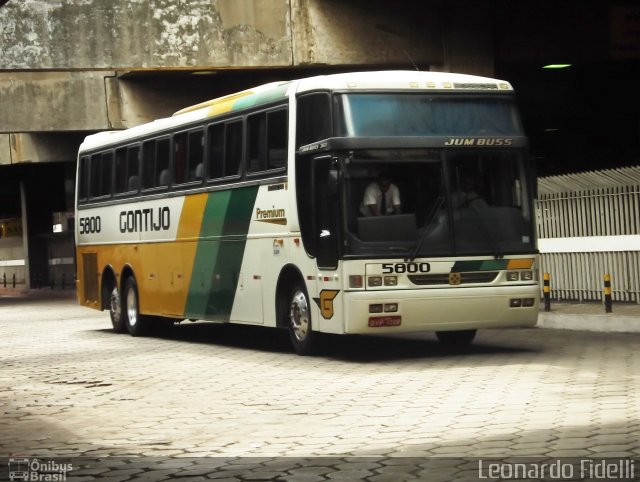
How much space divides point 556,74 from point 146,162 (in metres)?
14.8

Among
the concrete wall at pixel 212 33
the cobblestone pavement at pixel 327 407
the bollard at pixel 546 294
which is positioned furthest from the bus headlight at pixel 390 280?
the concrete wall at pixel 212 33

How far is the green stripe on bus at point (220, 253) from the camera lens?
18.7 m

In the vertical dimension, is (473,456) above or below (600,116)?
below

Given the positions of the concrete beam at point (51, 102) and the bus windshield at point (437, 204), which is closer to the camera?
the bus windshield at point (437, 204)

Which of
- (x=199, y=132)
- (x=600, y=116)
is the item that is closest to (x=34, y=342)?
(x=199, y=132)

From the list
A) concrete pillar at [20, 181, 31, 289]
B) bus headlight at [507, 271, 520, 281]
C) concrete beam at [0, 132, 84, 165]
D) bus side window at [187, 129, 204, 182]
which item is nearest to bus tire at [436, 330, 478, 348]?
bus headlight at [507, 271, 520, 281]

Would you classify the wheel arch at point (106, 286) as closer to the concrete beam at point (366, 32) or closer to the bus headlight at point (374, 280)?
the concrete beam at point (366, 32)

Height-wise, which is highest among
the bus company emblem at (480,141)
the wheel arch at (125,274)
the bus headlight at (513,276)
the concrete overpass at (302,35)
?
the concrete overpass at (302,35)

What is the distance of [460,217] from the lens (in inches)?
634

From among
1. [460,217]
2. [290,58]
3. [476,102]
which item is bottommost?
[460,217]

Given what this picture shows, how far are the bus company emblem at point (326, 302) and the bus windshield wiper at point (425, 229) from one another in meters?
0.93

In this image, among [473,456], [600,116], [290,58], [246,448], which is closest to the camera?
[473,456]

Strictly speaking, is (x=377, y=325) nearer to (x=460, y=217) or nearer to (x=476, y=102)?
(x=460, y=217)

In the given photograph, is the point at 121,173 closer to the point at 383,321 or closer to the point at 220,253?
the point at 220,253
